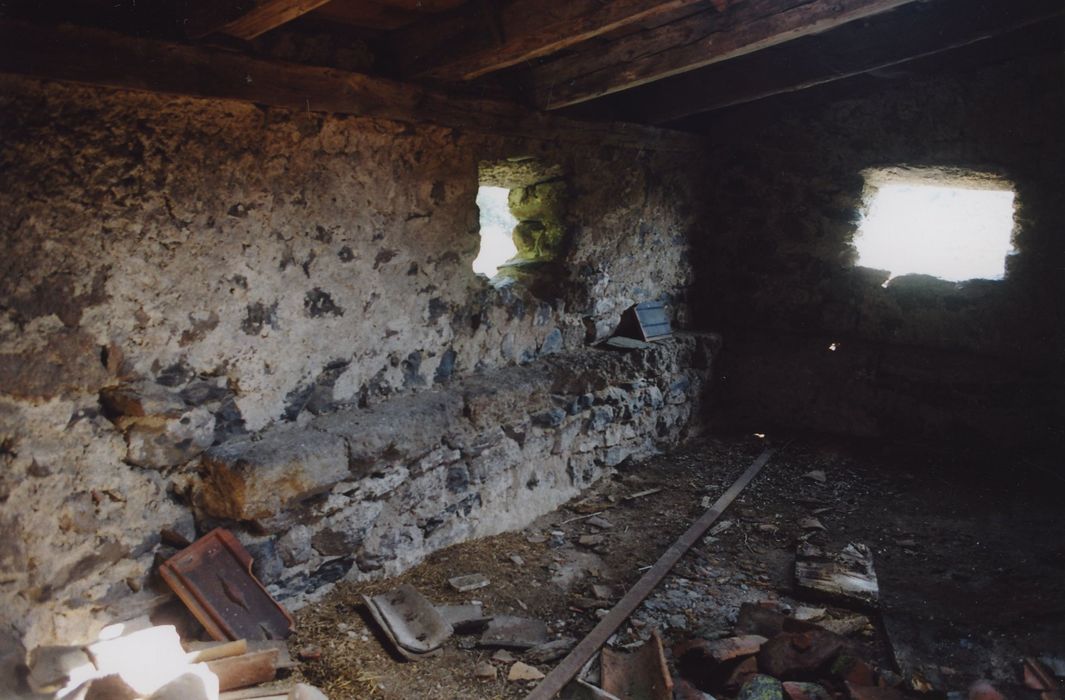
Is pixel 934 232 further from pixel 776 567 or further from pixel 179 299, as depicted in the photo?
pixel 179 299

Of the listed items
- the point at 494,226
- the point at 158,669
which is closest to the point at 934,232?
the point at 494,226

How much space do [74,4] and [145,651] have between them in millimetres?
1966

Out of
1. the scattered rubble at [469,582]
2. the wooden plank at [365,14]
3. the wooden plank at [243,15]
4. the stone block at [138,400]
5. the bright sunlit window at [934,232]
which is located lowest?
the scattered rubble at [469,582]

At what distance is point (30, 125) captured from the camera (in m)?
1.96

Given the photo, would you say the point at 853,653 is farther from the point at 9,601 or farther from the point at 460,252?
the point at 9,601

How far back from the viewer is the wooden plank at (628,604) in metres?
2.32

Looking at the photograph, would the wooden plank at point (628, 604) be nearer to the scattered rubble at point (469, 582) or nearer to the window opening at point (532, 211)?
the scattered rubble at point (469, 582)

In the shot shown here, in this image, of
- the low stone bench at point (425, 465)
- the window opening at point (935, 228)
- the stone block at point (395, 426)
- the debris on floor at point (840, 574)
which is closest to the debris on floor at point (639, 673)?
the debris on floor at point (840, 574)

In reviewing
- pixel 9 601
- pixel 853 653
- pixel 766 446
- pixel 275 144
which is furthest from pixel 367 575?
pixel 766 446

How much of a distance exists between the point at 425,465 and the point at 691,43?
2.16 meters

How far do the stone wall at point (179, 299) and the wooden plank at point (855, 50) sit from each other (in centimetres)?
153

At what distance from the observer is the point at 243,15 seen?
1.99 m

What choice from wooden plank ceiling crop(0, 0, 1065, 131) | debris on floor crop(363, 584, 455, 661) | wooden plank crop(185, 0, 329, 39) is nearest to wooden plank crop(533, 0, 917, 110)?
wooden plank ceiling crop(0, 0, 1065, 131)

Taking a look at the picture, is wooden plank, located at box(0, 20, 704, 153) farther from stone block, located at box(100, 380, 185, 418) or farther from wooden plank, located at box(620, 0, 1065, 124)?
wooden plank, located at box(620, 0, 1065, 124)
